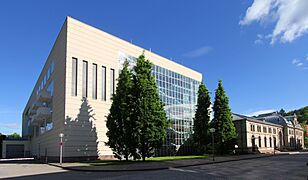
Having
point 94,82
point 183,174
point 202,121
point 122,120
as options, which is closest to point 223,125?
point 202,121

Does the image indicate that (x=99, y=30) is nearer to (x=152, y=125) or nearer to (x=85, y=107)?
(x=85, y=107)

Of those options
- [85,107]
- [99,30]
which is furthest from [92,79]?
[99,30]

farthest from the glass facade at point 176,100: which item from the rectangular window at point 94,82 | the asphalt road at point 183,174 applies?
the asphalt road at point 183,174

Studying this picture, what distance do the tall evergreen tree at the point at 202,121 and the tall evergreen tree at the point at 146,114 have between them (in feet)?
56.4

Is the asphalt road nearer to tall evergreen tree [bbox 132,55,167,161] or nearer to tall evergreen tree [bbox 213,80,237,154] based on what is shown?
tall evergreen tree [bbox 132,55,167,161]

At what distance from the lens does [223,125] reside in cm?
4347

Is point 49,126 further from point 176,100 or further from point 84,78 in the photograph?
point 176,100

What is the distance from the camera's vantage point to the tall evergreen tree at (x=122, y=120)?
28.3m

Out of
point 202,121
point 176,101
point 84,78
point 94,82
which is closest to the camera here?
point 84,78

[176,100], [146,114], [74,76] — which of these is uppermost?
[74,76]

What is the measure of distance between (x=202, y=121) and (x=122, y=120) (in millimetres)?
19535

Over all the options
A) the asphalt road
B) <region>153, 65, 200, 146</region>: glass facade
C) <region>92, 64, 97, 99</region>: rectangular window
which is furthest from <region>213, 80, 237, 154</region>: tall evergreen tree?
the asphalt road

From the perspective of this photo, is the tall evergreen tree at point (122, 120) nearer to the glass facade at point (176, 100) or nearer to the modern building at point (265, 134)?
the glass facade at point (176, 100)

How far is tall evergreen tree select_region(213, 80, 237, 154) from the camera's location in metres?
43.2
